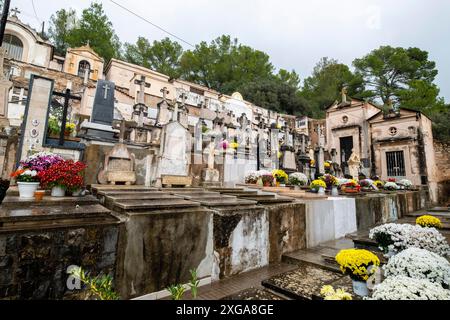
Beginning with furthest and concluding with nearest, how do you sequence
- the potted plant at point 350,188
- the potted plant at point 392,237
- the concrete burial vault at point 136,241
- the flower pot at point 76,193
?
the potted plant at point 350,188 → the flower pot at point 76,193 → the potted plant at point 392,237 → the concrete burial vault at point 136,241

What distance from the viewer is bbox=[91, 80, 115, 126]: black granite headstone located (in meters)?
8.94

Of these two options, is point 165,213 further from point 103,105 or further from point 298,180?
point 103,105

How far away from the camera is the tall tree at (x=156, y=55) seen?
31.9 metres

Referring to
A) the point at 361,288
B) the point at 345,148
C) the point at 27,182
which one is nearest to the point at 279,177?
the point at 361,288

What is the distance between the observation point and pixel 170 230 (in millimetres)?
2932

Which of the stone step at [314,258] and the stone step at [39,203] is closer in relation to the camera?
the stone step at [39,203]

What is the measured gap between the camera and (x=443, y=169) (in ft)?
60.3

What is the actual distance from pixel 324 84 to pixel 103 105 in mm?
37546

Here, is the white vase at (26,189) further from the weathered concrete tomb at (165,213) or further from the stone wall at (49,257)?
the stone wall at (49,257)

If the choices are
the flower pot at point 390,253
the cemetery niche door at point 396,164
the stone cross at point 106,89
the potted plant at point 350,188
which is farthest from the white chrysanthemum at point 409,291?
the cemetery niche door at point 396,164

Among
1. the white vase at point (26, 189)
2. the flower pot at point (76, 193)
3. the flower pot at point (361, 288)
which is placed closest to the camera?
the flower pot at point (361, 288)

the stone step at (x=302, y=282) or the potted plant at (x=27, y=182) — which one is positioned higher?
A: the potted plant at (x=27, y=182)

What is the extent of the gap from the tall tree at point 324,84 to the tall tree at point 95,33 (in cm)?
3141
